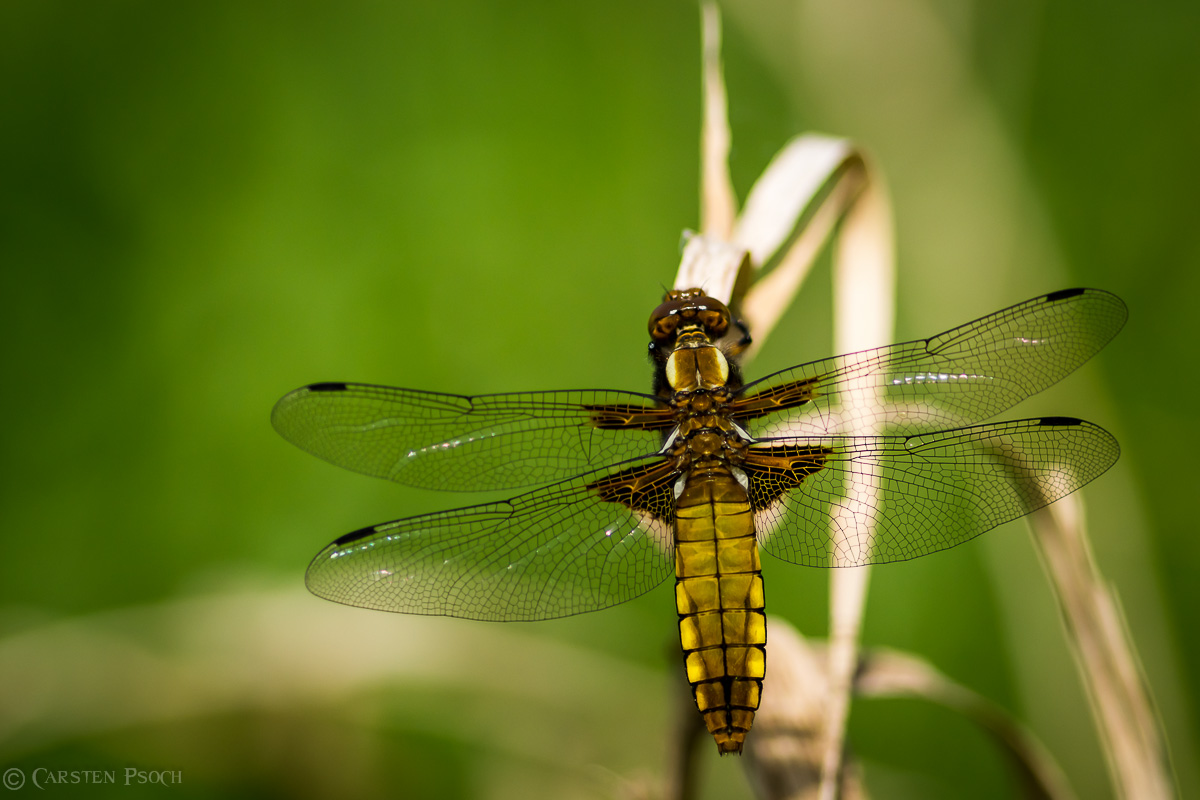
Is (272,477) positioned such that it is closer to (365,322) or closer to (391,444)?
(365,322)

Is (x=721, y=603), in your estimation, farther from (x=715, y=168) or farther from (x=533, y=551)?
(x=715, y=168)

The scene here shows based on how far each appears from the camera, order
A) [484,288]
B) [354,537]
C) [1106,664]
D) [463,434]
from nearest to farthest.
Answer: [1106,664] < [354,537] < [463,434] < [484,288]

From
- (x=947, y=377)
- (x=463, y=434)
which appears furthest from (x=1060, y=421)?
(x=463, y=434)

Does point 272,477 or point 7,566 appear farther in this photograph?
point 272,477

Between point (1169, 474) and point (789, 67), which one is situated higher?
point (789, 67)

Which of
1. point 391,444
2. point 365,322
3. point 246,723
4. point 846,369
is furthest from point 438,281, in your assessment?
point 846,369

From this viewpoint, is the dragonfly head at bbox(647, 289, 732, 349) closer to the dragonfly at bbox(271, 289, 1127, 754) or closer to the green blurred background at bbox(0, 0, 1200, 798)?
the dragonfly at bbox(271, 289, 1127, 754)

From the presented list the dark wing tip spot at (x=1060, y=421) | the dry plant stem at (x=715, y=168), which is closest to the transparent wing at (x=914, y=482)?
the dark wing tip spot at (x=1060, y=421)

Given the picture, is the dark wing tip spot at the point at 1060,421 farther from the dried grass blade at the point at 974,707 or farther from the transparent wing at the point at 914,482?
the dried grass blade at the point at 974,707
